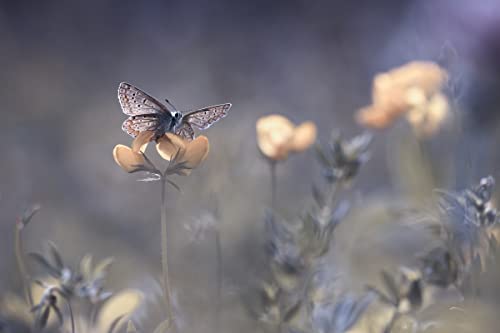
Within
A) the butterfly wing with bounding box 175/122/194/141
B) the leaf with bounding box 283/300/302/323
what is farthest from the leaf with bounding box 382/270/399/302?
the butterfly wing with bounding box 175/122/194/141

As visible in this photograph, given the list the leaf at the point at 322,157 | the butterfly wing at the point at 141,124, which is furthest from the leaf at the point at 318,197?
the butterfly wing at the point at 141,124

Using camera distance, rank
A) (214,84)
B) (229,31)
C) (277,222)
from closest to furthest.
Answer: (277,222) → (214,84) → (229,31)

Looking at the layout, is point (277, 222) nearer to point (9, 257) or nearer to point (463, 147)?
point (463, 147)

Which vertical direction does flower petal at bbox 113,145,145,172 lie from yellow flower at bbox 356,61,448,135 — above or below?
below

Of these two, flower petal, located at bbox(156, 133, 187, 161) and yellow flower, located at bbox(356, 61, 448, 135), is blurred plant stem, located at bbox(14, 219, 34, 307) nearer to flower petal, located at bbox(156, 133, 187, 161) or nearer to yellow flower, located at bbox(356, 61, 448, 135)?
flower petal, located at bbox(156, 133, 187, 161)

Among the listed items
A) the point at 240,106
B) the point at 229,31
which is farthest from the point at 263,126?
the point at 229,31

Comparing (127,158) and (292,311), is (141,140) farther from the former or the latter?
(292,311)

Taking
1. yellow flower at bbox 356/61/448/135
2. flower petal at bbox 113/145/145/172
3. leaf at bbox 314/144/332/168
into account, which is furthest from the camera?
yellow flower at bbox 356/61/448/135

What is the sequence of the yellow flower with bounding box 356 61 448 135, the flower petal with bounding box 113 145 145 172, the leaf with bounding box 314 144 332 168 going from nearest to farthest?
1. the flower petal with bounding box 113 145 145 172
2. the leaf with bounding box 314 144 332 168
3. the yellow flower with bounding box 356 61 448 135
